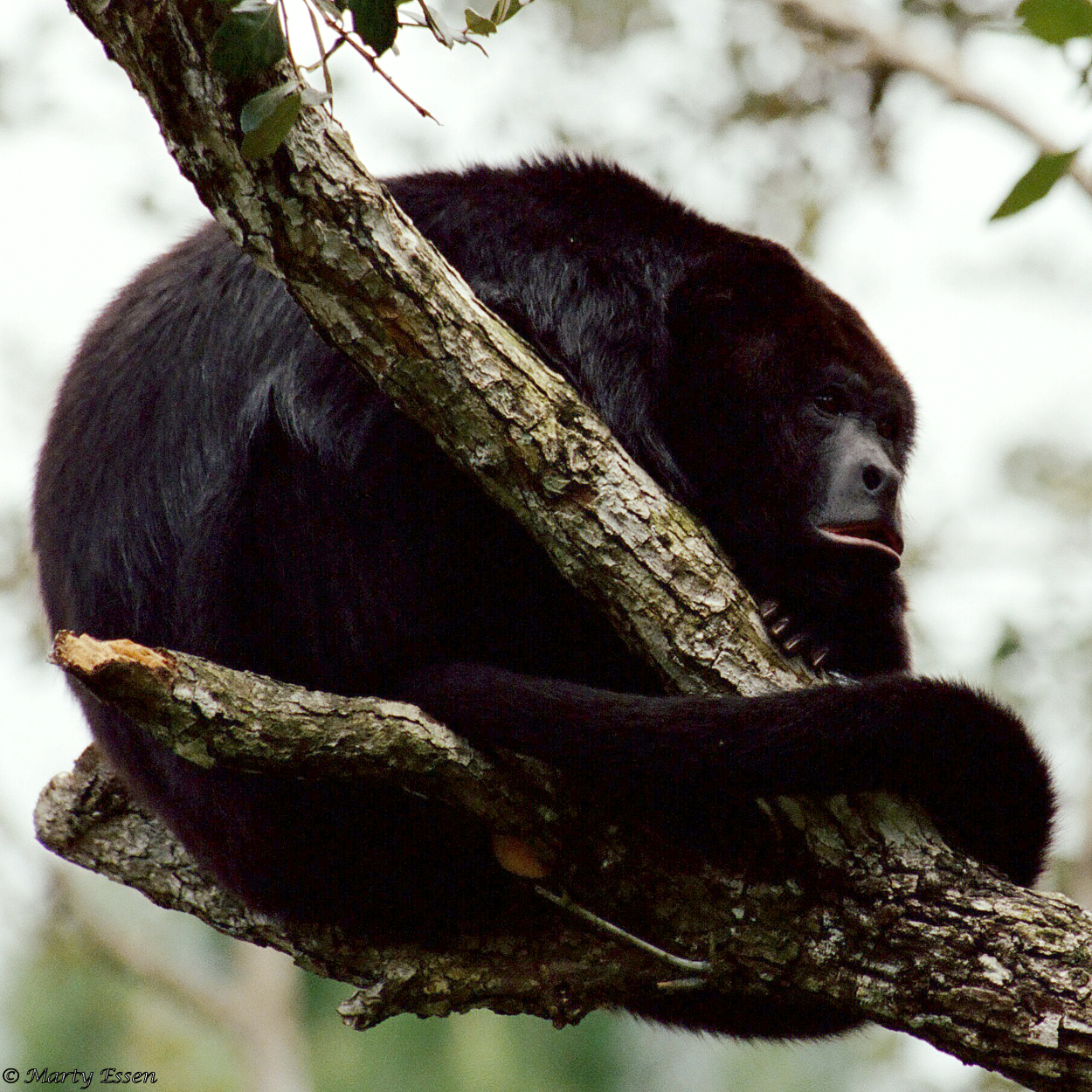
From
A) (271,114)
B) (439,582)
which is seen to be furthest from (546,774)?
(271,114)

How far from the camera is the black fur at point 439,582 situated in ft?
7.52

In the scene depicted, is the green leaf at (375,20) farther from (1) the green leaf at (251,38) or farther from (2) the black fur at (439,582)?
(2) the black fur at (439,582)

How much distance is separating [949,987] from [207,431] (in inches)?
74.4

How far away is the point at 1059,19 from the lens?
1184 mm

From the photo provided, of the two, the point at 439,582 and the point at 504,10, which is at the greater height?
the point at 504,10

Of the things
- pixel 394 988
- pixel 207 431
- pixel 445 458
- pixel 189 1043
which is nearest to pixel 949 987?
pixel 394 988

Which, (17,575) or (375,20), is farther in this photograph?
(17,575)

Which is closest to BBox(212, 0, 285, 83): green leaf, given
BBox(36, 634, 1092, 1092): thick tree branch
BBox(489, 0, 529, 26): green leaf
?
BBox(489, 0, 529, 26): green leaf

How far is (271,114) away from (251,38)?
0.10 meters

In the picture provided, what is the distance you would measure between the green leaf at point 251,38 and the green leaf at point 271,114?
0.05m

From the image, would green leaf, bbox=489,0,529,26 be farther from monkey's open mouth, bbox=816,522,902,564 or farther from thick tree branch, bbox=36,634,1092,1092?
monkey's open mouth, bbox=816,522,902,564

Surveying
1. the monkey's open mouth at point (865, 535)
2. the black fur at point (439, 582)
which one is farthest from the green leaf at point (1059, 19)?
the monkey's open mouth at point (865, 535)

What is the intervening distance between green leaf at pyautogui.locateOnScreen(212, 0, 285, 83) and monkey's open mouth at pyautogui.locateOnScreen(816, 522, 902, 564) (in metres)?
1.89

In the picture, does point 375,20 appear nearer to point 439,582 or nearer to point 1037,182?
point 1037,182
